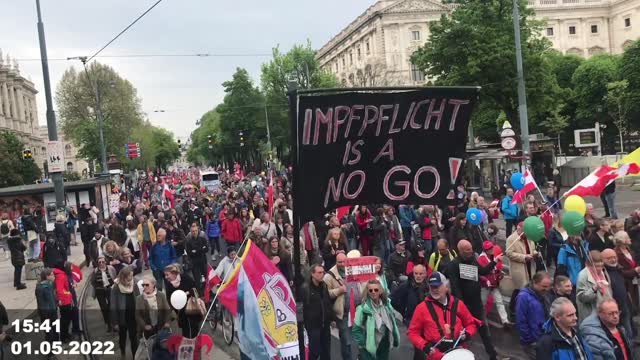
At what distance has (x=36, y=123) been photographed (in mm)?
104125

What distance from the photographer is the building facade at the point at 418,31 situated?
81.5 meters

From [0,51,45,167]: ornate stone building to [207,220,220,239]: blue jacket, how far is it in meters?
73.0

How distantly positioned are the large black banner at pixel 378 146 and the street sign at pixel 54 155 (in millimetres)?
15000

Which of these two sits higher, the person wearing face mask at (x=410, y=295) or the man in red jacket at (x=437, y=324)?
the man in red jacket at (x=437, y=324)

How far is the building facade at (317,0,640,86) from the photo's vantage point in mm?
81500

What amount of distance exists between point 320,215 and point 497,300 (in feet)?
14.5

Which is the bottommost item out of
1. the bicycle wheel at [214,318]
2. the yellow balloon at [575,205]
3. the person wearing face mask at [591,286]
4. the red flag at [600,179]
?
the bicycle wheel at [214,318]

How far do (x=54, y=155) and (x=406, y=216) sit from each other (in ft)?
33.7

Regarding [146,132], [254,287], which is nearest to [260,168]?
[146,132]

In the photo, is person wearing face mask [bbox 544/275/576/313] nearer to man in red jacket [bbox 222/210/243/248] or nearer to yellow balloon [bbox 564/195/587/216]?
yellow balloon [bbox 564/195/587/216]

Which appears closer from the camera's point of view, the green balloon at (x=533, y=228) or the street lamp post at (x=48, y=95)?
the green balloon at (x=533, y=228)

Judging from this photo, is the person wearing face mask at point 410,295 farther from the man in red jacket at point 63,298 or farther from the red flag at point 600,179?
the man in red jacket at point 63,298

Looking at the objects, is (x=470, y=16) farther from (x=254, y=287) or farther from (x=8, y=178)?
(x=8, y=178)

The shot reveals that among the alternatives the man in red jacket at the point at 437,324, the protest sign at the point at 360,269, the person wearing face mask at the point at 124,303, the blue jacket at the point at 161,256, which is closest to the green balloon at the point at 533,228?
the protest sign at the point at 360,269
